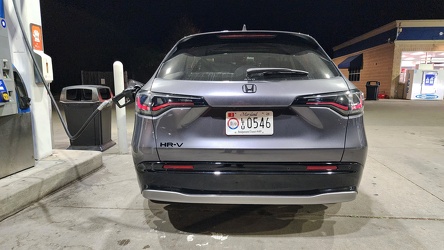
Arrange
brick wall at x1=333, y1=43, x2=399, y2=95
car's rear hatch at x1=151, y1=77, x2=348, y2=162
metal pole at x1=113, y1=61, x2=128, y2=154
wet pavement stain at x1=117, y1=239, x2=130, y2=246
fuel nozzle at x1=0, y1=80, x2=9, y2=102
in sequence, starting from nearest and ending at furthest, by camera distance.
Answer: car's rear hatch at x1=151, y1=77, x2=348, y2=162
wet pavement stain at x1=117, y1=239, x2=130, y2=246
fuel nozzle at x1=0, y1=80, x2=9, y2=102
metal pole at x1=113, y1=61, x2=128, y2=154
brick wall at x1=333, y1=43, x2=399, y2=95

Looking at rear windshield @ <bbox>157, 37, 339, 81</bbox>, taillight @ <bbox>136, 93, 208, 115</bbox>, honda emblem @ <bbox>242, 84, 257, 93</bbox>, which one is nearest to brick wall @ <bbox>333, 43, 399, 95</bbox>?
rear windshield @ <bbox>157, 37, 339, 81</bbox>

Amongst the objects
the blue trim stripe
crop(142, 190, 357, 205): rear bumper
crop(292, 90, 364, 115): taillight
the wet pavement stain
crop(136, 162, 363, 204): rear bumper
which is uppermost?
the blue trim stripe

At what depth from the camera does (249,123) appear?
2121 mm

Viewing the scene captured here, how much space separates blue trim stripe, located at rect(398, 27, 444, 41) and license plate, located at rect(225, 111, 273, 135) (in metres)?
19.6

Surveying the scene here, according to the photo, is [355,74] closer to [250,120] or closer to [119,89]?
[119,89]

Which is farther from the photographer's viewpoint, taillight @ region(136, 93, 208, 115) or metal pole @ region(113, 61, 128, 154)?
metal pole @ region(113, 61, 128, 154)

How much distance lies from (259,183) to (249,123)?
42 cm

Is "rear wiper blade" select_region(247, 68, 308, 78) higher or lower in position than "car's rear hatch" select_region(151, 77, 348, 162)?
higher

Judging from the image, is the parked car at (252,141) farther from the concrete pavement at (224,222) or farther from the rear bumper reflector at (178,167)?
the concrete pavement at (224,222)

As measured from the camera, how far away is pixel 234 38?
2762 mm

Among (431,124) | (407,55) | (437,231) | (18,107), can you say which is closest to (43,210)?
(18,107)

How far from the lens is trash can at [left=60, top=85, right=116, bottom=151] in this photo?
5.27 meters

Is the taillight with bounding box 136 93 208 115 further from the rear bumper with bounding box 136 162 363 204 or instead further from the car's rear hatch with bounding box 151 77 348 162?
the rear bumper with bounding box 136 162 363 204

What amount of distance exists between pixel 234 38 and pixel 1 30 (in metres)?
2.39
